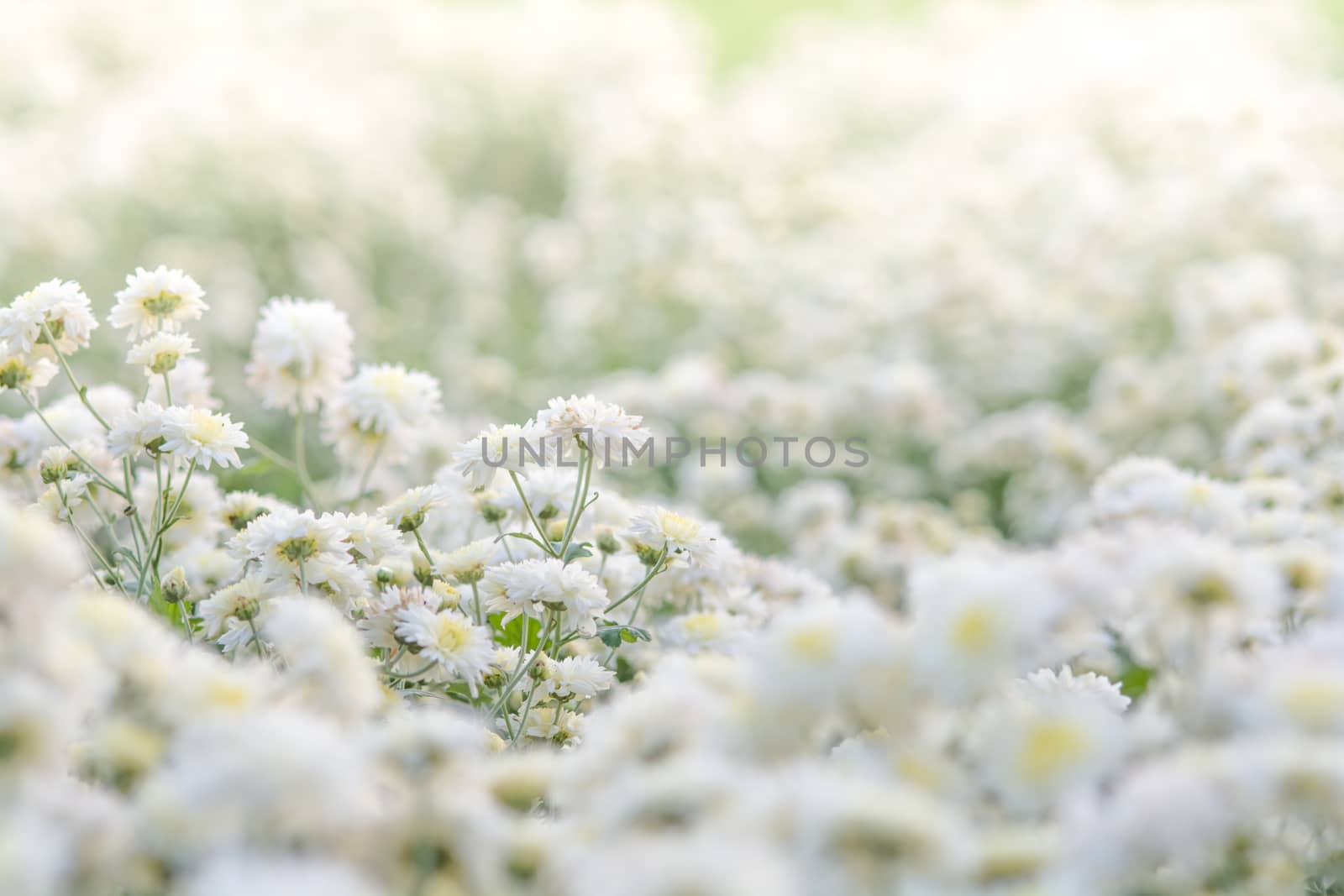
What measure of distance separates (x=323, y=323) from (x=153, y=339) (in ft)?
1.20

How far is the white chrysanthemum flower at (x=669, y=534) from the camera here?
228 centimetres

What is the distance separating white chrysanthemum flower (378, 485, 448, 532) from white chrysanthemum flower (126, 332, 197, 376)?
0.47m

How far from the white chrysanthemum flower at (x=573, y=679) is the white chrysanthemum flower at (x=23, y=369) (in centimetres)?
109

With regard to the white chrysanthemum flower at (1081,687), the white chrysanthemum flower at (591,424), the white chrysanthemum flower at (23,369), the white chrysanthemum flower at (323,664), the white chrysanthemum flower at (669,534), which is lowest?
the white chrysanthemum flower at (323,664)

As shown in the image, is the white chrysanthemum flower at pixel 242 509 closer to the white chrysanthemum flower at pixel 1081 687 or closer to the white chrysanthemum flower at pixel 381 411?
the white chrysanthemum flower at pixel 381 411

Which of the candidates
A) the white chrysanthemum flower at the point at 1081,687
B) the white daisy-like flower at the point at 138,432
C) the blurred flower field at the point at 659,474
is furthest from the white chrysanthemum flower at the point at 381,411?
the white chrysanthemum flower at the point at 1081,687

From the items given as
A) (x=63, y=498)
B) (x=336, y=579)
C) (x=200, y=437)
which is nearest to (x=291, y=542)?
(x=336, y=579)

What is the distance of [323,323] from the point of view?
8.69 feet

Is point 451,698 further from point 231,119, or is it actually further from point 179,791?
point 231,119

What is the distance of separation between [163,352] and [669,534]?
1007 millimetres

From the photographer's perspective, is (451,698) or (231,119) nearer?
(451,698)

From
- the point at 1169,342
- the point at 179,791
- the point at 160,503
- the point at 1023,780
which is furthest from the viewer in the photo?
the point at 1169,342

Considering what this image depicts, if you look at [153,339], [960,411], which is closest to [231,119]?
[960,411]

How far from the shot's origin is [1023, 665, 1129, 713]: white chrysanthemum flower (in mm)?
1939
